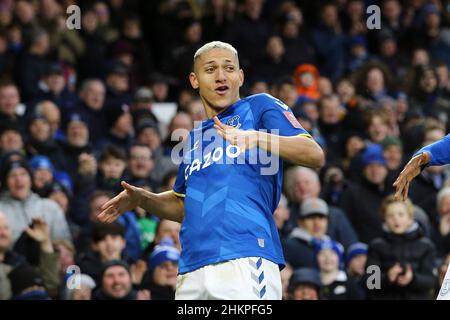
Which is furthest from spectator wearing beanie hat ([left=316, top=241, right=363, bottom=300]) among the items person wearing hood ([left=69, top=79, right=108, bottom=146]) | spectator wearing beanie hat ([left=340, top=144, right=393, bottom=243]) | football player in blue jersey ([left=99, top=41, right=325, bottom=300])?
person wearing hood ([left=69, top=79, right=108, bottom=146])

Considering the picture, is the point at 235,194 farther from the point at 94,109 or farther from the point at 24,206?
the point at 94,109

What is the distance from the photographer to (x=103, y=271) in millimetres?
9305

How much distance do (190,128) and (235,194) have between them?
647cm

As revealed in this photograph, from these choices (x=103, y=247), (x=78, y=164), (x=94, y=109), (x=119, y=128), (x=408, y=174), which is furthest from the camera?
(x=94, y=109)

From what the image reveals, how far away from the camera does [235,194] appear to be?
595cm

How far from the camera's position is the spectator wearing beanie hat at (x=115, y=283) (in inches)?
363

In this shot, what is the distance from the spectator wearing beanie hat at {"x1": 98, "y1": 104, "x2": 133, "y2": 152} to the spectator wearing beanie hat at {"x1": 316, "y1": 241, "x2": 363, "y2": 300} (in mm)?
3239

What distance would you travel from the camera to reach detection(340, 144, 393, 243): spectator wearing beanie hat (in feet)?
37.1

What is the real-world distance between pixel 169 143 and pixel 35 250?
2900 mm

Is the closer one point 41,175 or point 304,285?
point 304,285

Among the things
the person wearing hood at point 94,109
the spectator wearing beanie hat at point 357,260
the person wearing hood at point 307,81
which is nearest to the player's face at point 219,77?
the spectator wearing beanie hat at point 357,260

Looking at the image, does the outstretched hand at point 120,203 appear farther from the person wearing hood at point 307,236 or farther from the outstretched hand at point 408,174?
the person wearing hood at point 307,236

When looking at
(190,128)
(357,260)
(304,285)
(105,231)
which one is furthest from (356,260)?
(190,128)

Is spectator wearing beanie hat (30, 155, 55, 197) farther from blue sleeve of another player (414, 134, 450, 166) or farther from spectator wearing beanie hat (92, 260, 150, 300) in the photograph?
blue sleeve of another player (414, 134, 450, 166)
